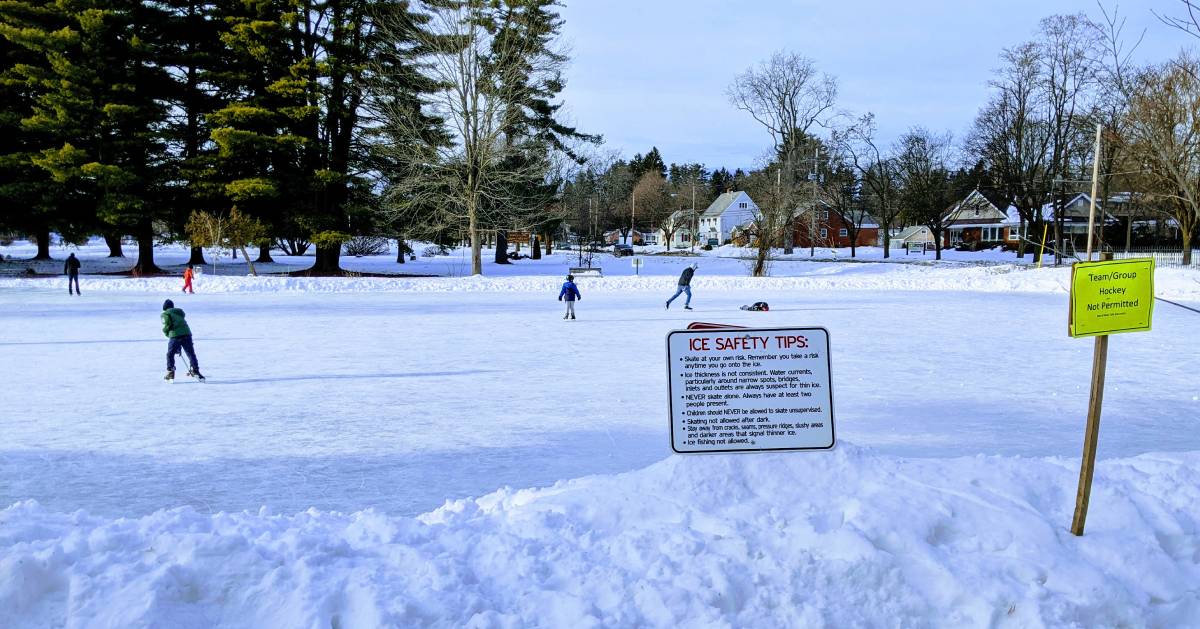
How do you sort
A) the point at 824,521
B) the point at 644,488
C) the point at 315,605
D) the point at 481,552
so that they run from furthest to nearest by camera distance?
the point at 644,488, the point at 824,521, the point at 481,552, the point at 315,605

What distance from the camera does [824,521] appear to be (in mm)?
4094

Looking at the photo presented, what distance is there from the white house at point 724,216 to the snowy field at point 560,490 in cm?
8547

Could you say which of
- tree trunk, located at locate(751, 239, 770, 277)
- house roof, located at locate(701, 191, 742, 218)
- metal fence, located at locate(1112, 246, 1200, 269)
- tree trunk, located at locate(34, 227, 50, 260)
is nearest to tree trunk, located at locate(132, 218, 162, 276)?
tree trunk, located at locate(34, 227, 50, 260)

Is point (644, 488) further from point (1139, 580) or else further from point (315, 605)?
point (1139, 580)

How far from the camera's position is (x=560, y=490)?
4930mm

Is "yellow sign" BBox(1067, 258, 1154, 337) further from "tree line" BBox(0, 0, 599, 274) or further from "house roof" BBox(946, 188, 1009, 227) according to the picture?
"house roof" BBox(946, 188, 1009, 227)

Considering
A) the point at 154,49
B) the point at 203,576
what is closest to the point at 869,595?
the point at 203,576

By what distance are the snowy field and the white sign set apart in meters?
0.18

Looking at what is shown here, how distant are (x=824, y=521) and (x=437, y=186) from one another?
115 feet

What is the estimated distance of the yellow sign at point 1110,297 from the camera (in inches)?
167

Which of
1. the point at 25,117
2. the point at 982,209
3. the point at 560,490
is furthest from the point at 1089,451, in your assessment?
the point at 982,209

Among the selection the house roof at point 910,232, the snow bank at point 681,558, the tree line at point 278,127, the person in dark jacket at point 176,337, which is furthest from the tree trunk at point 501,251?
the house roof at point 910,232

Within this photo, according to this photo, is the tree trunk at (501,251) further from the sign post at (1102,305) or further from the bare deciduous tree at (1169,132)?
the sign post at (1102,305)

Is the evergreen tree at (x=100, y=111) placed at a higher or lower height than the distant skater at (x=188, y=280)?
higher
